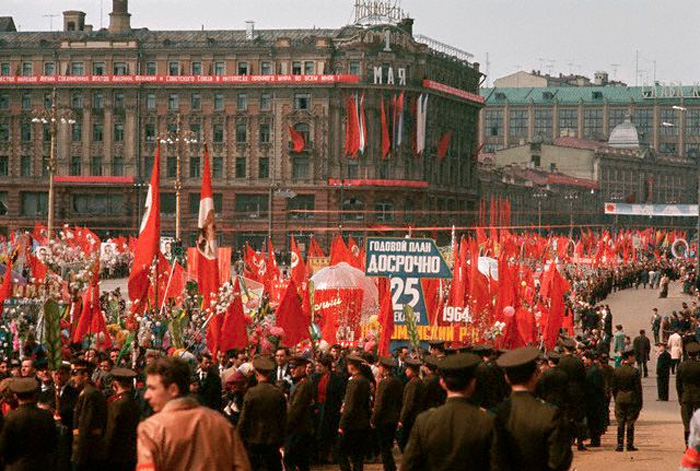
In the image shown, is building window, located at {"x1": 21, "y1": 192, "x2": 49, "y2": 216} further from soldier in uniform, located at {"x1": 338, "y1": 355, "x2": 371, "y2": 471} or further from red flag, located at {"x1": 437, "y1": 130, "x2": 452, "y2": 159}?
soldier in uniform, located at {"x1": 338, "y1": 355, "x2": 371, "y2": 471}

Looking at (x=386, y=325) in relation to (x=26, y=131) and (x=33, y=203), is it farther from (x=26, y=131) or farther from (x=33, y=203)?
(x=26, y=131)

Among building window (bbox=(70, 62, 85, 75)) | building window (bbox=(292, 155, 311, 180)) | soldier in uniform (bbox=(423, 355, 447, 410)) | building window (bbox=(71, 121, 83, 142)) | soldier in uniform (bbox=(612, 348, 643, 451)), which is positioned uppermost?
building window (bbox=(70, 62, 85, 75))

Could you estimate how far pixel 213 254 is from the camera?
26.2 meters

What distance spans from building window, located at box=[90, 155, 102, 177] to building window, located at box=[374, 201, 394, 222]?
17.1 metres

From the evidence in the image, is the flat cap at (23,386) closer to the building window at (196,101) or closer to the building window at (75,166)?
the building window at (196,101)

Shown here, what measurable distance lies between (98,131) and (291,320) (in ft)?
282

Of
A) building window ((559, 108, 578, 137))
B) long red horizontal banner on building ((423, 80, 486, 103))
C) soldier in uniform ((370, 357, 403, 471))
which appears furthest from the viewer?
building window ((559, 108, 578, 137))

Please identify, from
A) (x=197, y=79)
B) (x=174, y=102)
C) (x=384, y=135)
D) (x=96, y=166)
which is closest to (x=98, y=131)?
(x=96, y=166)

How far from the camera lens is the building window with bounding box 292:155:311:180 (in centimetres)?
10838

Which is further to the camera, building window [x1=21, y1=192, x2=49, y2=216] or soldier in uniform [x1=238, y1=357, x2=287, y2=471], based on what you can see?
building window [x1=21, y1=192, x2=49, y2=216]

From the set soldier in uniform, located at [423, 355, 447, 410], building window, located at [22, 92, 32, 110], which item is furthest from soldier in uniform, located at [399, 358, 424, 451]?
building window, located at [22, 92, 32, 110]

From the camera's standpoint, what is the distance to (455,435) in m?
9.76

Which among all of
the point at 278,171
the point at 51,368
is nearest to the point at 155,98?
the point at 278,171

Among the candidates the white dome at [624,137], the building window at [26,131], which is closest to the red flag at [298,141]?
the building window at [26,131]
